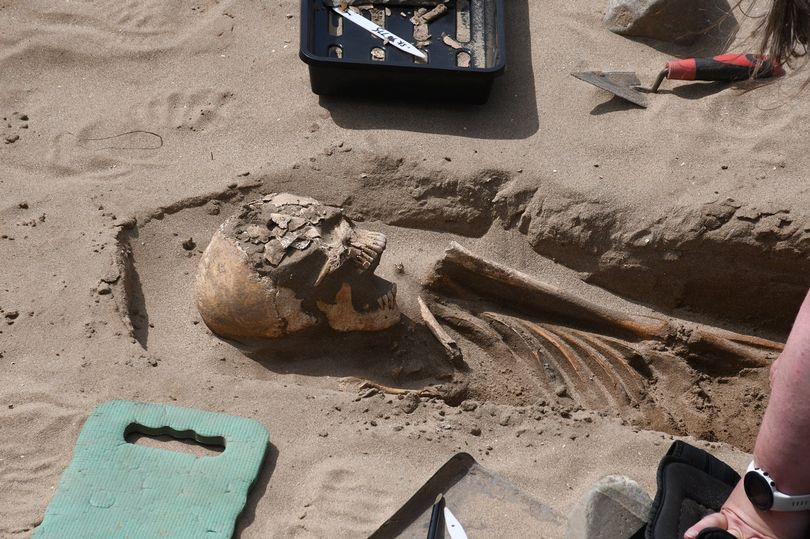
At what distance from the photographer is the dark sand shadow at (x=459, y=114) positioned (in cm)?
466

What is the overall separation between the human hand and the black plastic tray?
2.74m

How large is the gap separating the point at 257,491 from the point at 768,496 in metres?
1.72

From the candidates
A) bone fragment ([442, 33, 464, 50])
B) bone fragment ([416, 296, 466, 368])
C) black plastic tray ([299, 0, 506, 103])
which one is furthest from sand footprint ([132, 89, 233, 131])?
bone fragment ([416, 296, 466, 368])

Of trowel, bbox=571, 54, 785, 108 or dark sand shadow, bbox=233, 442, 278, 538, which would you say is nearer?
dark sand shadow, bbox=233, 442, 278, 538

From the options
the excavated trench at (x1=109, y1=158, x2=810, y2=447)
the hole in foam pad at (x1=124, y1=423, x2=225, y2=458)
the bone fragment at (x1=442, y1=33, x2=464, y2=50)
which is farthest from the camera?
the bone fragment at (x1=442, y1=33, x2=464, y2=50)

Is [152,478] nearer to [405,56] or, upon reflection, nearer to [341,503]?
[341,503]

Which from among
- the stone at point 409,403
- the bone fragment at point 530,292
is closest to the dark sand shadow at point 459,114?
the bone fragment at point 530,292

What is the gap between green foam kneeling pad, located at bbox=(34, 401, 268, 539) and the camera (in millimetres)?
2996

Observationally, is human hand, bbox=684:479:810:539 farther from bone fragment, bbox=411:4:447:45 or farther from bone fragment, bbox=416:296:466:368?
bone fragment, bbox=411:4:447:45

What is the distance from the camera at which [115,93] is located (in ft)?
15.8

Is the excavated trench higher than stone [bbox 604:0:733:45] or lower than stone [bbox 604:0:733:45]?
lower

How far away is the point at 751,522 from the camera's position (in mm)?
2301

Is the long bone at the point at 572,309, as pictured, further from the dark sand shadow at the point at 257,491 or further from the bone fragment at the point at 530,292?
the dark sand shadow at the point at 257,491

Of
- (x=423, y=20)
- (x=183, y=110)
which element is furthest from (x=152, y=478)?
(x=423, y=20)
